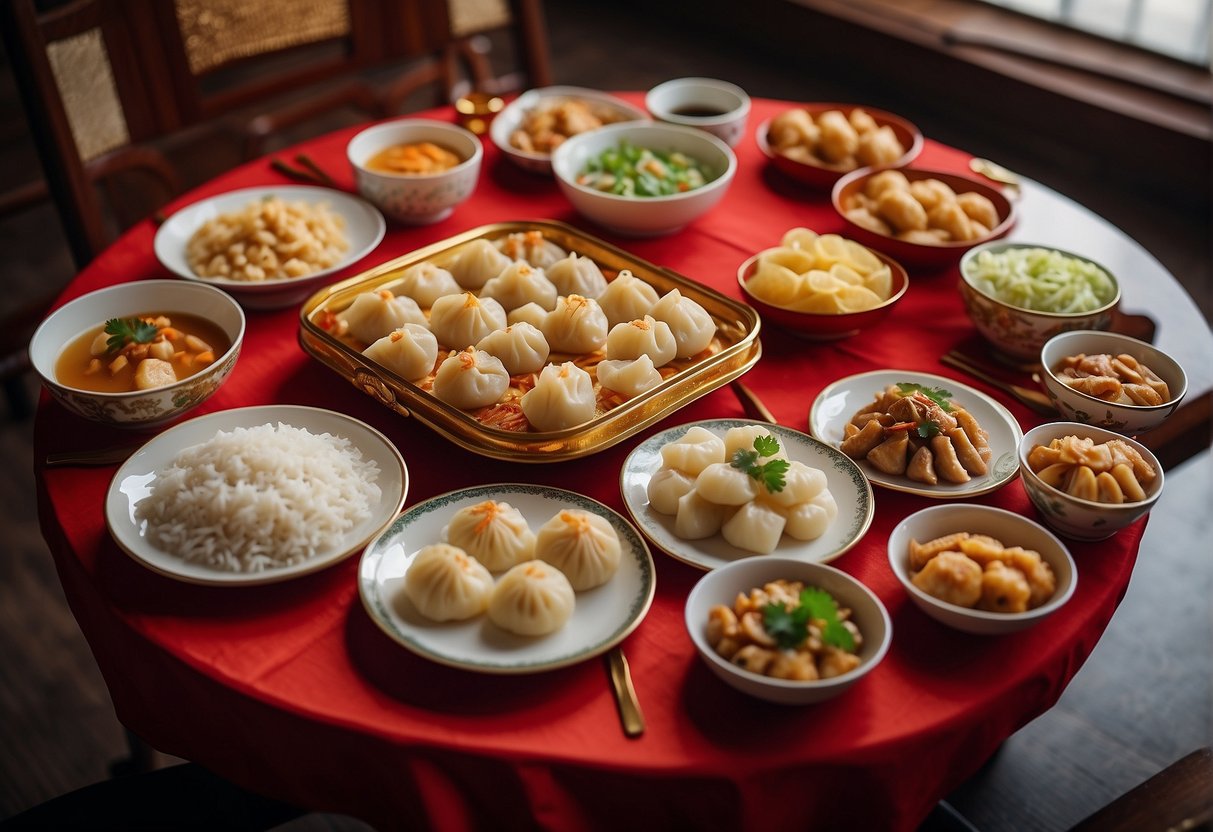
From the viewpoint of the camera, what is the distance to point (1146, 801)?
50.6 inches

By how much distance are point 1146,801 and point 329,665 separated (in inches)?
43.3

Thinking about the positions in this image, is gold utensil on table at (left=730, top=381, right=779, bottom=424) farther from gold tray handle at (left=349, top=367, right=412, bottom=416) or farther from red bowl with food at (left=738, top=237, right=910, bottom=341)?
gold tray handle at (left=349, top=367, right=412, bottom=416)

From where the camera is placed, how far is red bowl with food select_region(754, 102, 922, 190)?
262 centimetres

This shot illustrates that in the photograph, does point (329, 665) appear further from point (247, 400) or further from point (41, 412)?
point (41, 412)

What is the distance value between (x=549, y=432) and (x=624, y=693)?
19.3 inches

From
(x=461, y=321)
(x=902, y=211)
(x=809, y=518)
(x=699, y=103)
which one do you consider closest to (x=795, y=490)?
(x=809, y=518)

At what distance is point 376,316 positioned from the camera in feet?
6.36

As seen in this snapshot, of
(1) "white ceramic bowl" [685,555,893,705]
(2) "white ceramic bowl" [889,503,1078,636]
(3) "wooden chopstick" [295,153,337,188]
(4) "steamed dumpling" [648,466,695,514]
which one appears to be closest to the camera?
(1) "white ceramic bowl" [685,555,893,705]

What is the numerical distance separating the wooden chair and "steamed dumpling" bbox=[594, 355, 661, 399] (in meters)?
1.60

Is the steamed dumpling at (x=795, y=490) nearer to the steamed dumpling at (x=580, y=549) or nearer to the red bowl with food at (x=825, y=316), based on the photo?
the steamed dumpling at (x=580, y=549)

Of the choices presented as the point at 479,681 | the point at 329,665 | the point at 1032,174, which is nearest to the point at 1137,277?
the point at 479,681

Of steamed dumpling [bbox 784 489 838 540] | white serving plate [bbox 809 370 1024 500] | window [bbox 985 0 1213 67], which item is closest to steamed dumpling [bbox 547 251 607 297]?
white serving plate [bbox 809 370 1024 500]

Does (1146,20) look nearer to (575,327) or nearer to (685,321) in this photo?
(685,321)

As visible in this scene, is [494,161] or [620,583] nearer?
[620,583]
